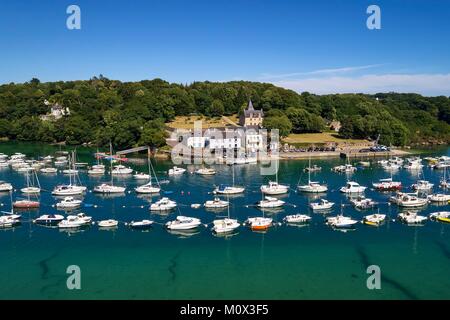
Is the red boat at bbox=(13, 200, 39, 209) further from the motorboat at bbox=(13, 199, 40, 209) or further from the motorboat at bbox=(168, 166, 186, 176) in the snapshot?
the motorboat at bbox=(168, 166, 186, 176)

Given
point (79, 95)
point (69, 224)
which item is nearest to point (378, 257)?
point (69, 224)

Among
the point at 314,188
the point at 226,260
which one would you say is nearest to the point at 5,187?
the point at 226,260

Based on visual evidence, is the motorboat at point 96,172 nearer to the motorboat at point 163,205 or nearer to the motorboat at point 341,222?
the motorboat at point 163,205

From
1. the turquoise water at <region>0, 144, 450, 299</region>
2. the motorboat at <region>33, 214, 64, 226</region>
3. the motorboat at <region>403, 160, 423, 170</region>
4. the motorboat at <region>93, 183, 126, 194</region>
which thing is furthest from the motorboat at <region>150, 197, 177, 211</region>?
the motorboat at <region>403, 160, 423, 170</region>

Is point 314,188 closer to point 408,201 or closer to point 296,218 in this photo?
point 408,201

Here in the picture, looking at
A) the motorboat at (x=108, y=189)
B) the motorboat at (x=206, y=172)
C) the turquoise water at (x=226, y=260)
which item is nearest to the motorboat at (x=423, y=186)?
the turquoise water at (x=226, y=260)

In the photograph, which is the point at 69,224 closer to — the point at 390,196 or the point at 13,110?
the point at 390,196
